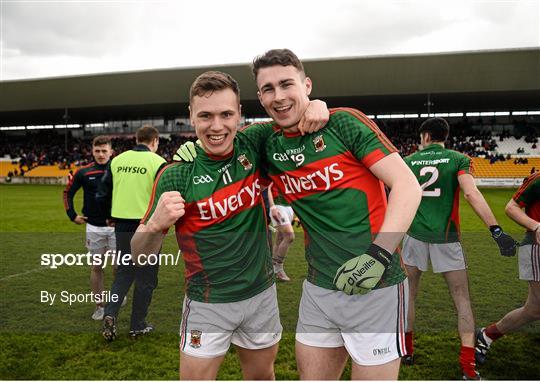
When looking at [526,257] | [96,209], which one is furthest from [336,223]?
[96,209]

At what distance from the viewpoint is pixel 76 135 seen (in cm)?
4534

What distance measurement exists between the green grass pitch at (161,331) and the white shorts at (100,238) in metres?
0.72

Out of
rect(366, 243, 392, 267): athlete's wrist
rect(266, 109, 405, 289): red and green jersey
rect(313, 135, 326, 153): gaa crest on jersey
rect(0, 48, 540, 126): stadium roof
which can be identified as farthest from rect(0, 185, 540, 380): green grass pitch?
rect(0, 48, 540, 126): stadium roof

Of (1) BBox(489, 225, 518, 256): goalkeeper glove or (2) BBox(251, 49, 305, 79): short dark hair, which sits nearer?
(2) BBox(251, 49, 305, 79): short dark hair

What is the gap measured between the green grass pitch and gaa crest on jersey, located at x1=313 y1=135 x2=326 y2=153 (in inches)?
83.9

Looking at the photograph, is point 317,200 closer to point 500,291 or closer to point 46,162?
point 500,291

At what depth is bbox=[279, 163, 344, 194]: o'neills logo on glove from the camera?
2094mm

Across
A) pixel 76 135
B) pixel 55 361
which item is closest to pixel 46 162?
pixel 76 135

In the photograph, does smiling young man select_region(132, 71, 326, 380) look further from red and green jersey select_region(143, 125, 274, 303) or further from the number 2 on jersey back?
the number 2 on jersey back

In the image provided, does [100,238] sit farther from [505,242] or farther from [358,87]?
[358,87]

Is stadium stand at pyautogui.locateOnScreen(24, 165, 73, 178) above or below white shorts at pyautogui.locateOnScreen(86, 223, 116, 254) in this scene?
above

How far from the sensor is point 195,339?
2.24m

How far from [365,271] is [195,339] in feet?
3.24

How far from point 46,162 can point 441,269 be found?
1579 inches
